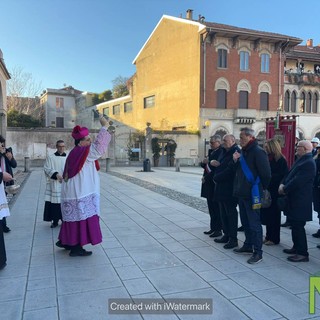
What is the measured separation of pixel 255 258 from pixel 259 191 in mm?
953

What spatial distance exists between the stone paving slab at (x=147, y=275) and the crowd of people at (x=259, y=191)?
0.26m

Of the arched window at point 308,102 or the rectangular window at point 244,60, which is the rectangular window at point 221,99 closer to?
the rectangular window at point 244,60

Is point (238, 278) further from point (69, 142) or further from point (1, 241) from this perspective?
point (69, 142)

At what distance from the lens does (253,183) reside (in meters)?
4.46

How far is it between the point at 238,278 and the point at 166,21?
31.3 meters

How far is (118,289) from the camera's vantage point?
3.61m

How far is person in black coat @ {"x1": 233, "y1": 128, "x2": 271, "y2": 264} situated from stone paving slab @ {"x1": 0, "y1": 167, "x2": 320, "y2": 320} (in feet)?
1.21

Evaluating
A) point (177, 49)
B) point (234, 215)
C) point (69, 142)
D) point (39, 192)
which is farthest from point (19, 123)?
point (234, 215)

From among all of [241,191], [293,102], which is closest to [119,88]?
[293,102]

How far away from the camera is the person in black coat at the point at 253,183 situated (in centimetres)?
442

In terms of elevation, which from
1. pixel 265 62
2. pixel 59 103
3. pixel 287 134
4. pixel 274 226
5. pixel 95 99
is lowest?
pixel 274 226

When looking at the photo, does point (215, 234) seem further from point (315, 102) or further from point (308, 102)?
point (315, 102)
